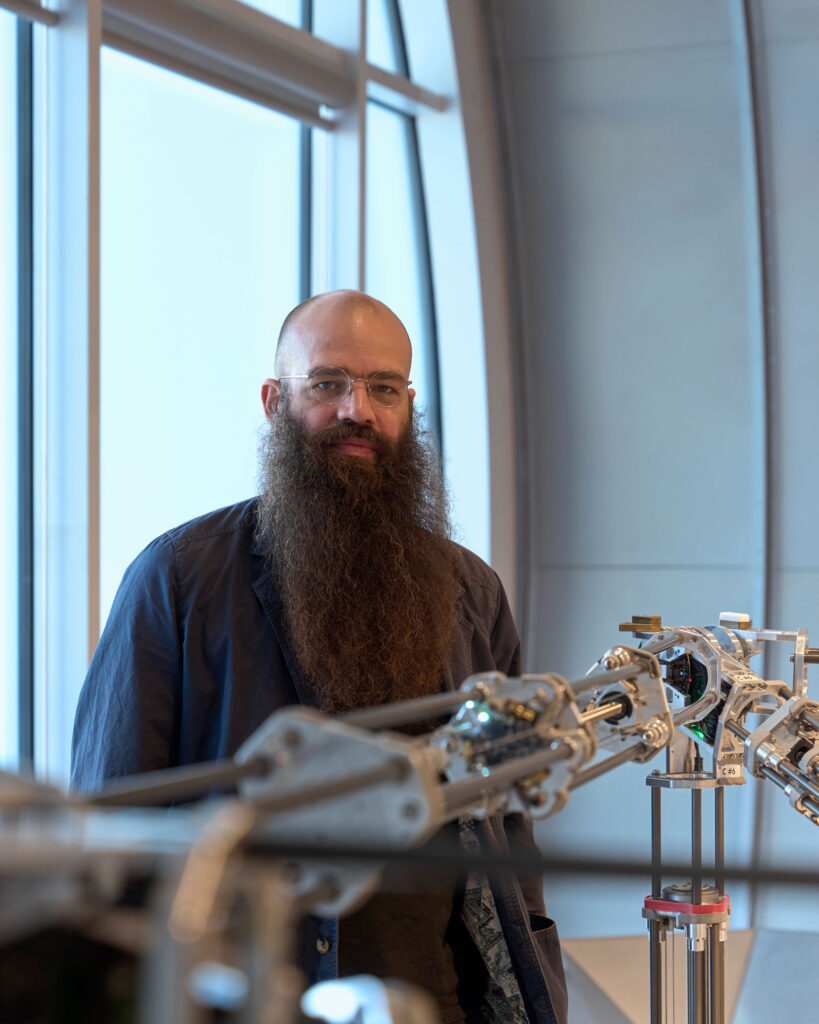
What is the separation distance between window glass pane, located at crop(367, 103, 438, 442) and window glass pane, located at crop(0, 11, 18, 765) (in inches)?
76.7

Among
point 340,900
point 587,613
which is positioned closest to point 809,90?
point 587,613

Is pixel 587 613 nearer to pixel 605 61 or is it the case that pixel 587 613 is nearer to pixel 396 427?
pixel 605 61

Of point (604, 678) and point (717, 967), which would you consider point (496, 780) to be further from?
point (717, 967)

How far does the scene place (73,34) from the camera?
3232 millimetres

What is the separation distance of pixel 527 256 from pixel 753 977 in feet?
9.82

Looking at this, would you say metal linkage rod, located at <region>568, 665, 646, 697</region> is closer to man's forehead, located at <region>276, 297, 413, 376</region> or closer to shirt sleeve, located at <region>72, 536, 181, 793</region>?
shirt sleeve, located at <region>72, 536, 181, 793</region>

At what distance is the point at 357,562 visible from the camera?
7.22 feet

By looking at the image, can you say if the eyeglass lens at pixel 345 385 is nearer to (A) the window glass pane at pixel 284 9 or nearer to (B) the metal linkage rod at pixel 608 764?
(B) the metal linkage rod at pixel 608 764

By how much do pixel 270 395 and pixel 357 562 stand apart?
35 centimetres

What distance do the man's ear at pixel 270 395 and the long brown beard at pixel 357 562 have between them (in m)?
0.03

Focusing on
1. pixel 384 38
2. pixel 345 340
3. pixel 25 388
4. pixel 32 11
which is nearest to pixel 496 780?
pixel 345 340

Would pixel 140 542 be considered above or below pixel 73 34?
below

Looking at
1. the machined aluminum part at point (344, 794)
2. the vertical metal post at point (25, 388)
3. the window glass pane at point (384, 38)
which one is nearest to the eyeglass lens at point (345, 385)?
the machined aluminum part at point (344, 794)

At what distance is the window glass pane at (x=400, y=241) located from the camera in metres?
5.02
